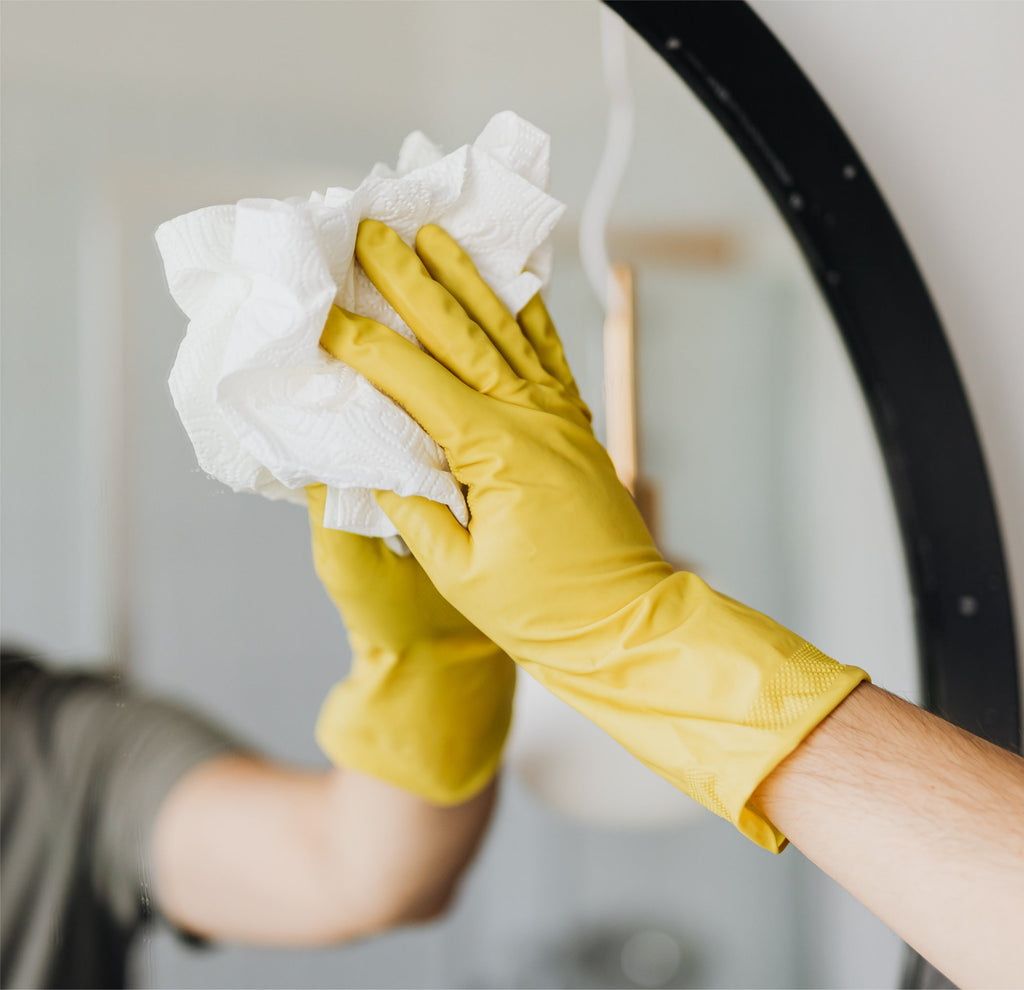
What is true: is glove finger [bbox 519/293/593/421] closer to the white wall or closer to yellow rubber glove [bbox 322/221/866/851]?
yellow rubber glove [bbox 322/221/866/851]

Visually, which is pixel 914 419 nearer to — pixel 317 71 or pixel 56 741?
pixel 317 71

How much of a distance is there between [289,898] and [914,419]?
0.63 m

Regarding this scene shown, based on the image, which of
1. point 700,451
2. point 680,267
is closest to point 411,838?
point 700,451

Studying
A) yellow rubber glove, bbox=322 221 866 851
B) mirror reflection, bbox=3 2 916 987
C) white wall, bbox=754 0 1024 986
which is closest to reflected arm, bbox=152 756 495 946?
mirror reflection, bbox=3 2 916 987

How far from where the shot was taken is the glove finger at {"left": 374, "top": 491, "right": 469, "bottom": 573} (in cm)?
42

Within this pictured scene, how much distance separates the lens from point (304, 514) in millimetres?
521

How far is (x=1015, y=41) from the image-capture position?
745 mm

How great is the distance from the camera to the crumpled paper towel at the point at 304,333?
0.37 m

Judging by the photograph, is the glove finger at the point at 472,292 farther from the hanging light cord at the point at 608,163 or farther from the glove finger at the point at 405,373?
the hanging light cord at the point at 608,163

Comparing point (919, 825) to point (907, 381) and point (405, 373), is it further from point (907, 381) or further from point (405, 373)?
point (907, 381)

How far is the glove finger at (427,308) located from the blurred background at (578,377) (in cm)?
12

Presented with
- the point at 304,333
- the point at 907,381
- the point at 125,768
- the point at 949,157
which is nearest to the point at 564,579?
the point at 304,333

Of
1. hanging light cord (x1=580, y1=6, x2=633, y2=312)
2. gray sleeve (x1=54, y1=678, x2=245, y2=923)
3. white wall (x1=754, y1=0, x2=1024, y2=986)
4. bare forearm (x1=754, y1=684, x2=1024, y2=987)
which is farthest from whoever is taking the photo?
white wall (x1=754, y1=0, x2=1024, y2=986)

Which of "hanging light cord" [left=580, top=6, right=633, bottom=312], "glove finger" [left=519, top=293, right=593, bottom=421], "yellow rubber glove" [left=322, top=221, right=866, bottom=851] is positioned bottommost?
"yellow rubber glove" [left=322, top=221, right=866, bottom=851]
